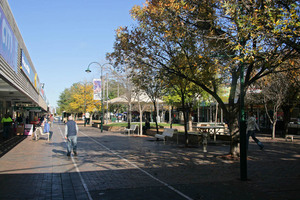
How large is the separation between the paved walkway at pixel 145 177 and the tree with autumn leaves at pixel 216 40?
91.8 inches

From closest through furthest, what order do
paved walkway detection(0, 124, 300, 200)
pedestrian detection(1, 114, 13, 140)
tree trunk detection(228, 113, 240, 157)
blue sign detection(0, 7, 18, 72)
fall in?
paved walkway detection(0, 124, 300, 200) < tree trunk detection(228, 113, 240, 157) < blue sign detection(0, 7, 18, 72) < pedestrian detection(1, 114, 13, 140)

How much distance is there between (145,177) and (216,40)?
236 inches

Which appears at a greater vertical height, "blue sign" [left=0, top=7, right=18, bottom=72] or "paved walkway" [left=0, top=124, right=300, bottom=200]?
"blue sign" [left=0, top=7, right=18, bottom=72]

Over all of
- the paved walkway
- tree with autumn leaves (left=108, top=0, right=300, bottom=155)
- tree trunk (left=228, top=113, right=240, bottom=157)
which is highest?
tree with autumn leaves (left=108, top=0, right=300, bottom=155)

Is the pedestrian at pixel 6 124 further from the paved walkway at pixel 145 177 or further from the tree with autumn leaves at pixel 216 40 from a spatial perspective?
the tree with autumn leaves at pixel 216 40

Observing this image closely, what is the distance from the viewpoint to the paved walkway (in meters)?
6.36

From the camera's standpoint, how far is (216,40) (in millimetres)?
11102

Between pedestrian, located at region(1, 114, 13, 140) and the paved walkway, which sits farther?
pedestrian, located at region(1, 114, 13, 140)

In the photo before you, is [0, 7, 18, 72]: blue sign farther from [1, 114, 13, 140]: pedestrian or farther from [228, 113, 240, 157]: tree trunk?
[228, 113, 240, 157]: tree trunk

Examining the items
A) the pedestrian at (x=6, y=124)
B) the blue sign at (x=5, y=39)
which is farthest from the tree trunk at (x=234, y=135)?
the pedestrian at (x=6, y=124)

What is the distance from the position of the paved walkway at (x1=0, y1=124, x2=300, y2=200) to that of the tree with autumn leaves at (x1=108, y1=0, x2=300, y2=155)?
91.8 inches

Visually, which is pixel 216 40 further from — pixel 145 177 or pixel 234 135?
pixel 145 177

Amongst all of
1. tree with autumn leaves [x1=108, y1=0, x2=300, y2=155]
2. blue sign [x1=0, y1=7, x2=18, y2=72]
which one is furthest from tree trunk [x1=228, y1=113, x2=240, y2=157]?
blue sign [x1=0, y1=7, x2=18, y2=72]

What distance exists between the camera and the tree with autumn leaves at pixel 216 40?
836 cm
